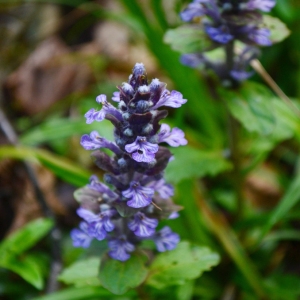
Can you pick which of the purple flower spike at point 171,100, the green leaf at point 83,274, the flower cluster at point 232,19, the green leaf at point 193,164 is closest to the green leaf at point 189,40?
the flower cluster at point 232,19

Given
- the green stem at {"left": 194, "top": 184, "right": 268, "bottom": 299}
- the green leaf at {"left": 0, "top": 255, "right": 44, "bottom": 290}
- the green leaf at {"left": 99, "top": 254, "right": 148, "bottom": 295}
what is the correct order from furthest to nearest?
the green stem at {"left": 194, "top": 184, "right": 268, "bottom": 299}
the green leaf at {"left": 0, "top": 255, "right": 44, "bottom": 290}
the green leaf at {"left": 99, "top": 254, "right": 148, "bottom": 295}

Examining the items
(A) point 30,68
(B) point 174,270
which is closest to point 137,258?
(B) point 174,270

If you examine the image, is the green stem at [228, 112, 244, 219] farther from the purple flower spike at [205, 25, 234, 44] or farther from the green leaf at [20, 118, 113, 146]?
the green leaf at [20, 118, 113, 146]

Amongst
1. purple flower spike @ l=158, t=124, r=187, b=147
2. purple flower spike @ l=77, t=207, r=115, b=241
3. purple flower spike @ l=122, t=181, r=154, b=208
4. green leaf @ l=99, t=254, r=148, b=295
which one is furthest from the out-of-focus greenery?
purple flower spike @ l=158, t=124, r=187, b=147

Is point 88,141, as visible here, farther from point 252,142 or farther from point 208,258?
point 252,142

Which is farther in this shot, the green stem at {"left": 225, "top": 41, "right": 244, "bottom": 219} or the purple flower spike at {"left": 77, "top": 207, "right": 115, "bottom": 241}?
the green stem at {"left": 225, "top": 41, "right": 244, "bottom": 219}

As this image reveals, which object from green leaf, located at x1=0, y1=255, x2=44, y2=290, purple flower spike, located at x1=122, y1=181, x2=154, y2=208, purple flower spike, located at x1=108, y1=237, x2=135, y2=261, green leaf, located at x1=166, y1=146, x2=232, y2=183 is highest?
purple flower spike, located at x1=122, y1=181, x2=154, y2=208

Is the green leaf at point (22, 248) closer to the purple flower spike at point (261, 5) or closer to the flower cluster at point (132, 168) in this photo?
the flower cluster at point (132, 168)
